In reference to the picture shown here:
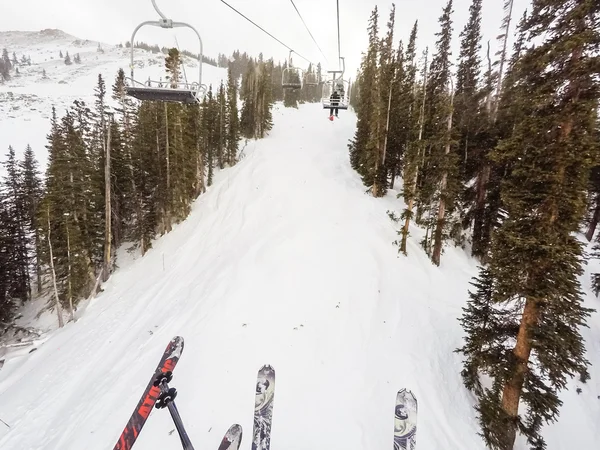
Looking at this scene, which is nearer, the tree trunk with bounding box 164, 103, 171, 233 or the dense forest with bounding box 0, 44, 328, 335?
the dense forest with bounding box 0, 44, 328, 335

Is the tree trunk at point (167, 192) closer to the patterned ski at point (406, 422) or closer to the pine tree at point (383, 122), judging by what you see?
the pine tree at point (383, 122)

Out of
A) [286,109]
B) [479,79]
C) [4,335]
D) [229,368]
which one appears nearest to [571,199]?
[229,368]

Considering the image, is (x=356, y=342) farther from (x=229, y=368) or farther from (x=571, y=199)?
(x=571, y=199)

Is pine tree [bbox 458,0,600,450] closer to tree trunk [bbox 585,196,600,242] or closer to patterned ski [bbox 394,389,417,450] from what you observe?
patterned ski [bbox 394,389,417,450]

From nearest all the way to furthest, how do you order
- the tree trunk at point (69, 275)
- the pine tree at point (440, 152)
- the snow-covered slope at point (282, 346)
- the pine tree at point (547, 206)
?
1. the pine tree at point (547, 206)
2. the snow-covered slope at point (282, 346)
3. the pine tree at point (440, 152)
4. the tree trunk at point (69, 275)

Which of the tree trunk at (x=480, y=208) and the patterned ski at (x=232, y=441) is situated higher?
the tree trunk at (x=480, y=208)

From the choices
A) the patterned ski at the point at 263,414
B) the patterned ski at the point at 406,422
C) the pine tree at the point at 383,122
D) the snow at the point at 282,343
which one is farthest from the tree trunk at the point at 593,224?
the patterned ski at the point at 263,414

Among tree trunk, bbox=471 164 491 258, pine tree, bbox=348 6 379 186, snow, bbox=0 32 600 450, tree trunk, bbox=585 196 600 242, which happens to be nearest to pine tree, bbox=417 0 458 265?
snow, bbox=0 32 600 450
